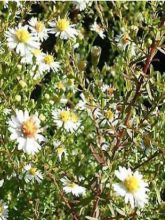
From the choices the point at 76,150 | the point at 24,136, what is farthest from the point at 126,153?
the point at 76,150

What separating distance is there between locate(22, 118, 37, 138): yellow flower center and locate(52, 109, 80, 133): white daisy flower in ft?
1.41

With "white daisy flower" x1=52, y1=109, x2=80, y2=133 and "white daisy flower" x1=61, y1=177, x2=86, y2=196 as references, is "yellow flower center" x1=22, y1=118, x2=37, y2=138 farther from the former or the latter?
"white daisy flower" x1=52, y1=109, x2=80, y2=133

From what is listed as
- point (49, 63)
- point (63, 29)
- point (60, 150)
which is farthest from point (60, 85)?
point (60, 150)

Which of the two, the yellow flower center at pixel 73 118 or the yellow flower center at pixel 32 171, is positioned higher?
the yellow flower center at pixel 73 118

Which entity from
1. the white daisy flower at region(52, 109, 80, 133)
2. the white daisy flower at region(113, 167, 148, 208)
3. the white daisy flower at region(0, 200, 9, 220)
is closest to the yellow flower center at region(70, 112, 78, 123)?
the white daisy flower at region(52, 109, 80, 133)

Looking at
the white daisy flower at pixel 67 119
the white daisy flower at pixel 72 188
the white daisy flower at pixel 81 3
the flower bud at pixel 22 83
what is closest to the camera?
the white daisy flower at pixel 72 188

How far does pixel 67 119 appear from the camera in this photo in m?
2.10

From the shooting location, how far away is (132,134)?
1.54 m

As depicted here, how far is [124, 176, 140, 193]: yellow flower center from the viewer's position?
1.53m

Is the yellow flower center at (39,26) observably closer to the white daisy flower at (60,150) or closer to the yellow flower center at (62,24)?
the yellow flower center at (62,24)

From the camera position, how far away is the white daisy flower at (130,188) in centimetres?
153

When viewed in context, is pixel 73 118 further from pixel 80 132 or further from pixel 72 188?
pixel 72 188

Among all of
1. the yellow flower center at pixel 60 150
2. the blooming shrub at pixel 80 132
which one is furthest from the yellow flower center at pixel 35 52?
the yellow flower center at pixel 60 150

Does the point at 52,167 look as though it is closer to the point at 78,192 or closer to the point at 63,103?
the point at 78,192
